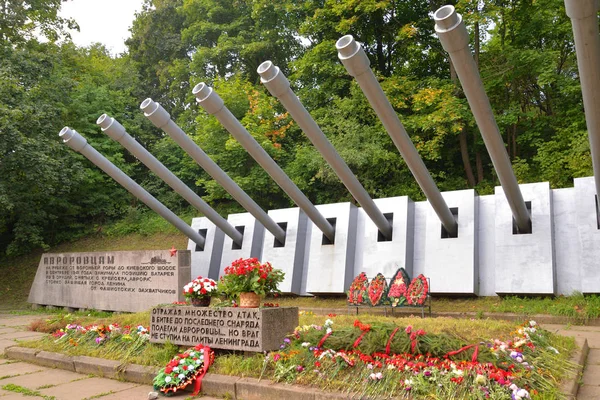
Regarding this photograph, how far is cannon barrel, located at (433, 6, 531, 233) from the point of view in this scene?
6172mm

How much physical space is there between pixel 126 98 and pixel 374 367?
73.0ft

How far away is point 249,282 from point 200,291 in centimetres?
77

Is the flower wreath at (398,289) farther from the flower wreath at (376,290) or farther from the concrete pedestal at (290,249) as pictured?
the concrete pedestal at (290,249)

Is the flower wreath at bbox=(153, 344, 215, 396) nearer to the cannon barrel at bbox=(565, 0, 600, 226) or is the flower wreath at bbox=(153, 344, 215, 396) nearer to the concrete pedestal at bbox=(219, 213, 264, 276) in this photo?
the cannon barrel at bbox=(565, 0, 600, 226)

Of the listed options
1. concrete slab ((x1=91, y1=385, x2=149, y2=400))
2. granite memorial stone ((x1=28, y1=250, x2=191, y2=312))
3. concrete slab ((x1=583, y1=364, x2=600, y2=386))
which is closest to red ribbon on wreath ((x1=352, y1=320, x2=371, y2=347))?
concrete slab ((x1=583, y1=364, x2=600, y2=386))

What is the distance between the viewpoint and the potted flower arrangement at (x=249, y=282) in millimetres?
5742

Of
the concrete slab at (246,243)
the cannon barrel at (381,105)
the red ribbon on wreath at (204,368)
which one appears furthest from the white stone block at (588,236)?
the concrete slab at (246,243)

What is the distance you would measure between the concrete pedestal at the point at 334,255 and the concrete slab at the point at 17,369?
5696 millimetres

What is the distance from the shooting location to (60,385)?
18.8 feet

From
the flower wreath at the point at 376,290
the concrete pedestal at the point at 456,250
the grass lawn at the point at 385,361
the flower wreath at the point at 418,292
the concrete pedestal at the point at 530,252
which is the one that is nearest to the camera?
the grass lawn at the point at 385,361

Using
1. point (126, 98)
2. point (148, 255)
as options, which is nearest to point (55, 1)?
point (126, 98)

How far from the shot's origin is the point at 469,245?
9.91m

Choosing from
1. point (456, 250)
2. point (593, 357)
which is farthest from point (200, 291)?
point (456, 250)

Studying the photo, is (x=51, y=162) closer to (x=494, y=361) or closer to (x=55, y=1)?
(x=55, y=1)
